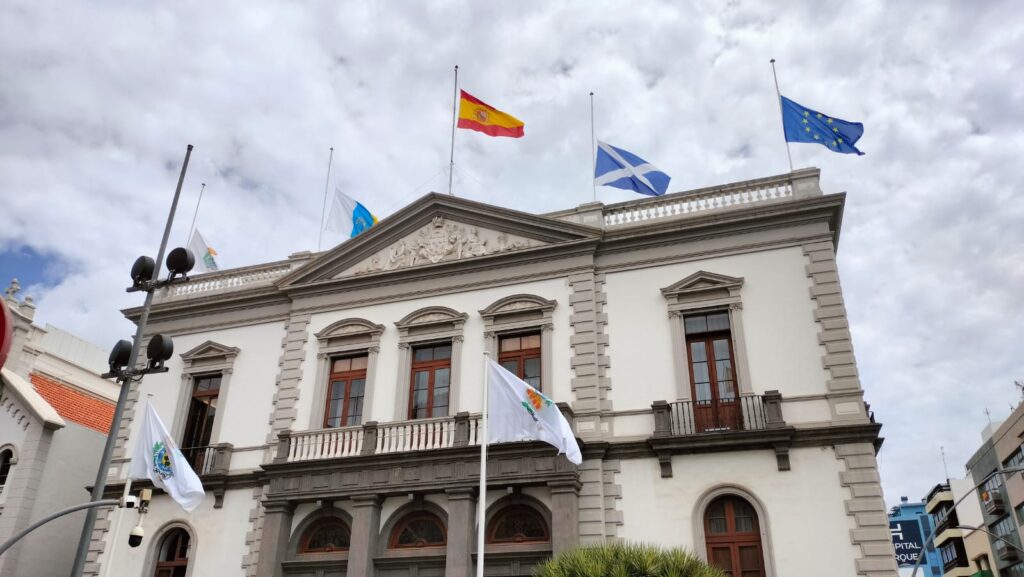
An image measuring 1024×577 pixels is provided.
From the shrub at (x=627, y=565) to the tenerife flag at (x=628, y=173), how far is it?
424 inches

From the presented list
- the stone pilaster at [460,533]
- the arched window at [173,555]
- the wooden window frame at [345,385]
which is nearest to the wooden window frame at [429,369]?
the wooden window frame at [345,385]

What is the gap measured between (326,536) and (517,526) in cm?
518

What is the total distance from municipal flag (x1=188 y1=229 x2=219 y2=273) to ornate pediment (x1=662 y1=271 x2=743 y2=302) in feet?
49.2

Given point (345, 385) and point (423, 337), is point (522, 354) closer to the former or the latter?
point (423, 337)

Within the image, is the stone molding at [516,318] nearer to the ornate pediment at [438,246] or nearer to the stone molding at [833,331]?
the ornate pediment at [438,246]

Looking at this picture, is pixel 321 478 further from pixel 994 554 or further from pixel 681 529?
pixel 994 554

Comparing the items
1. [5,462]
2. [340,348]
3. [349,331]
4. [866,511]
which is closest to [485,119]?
[349,331]

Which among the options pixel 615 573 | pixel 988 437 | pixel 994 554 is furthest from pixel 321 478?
pixel 994 554

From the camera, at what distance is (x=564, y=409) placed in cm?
1856

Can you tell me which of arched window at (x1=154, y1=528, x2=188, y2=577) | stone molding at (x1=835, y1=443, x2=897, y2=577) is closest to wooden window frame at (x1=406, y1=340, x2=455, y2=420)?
arched window at (x1=154, y1=528, x2=188, y2=577)

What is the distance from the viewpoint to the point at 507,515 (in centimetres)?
1894

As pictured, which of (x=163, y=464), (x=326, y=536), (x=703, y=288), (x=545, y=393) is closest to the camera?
(x=163, y=464)

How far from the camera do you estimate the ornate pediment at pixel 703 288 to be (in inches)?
765

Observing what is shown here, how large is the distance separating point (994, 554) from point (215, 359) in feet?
191
